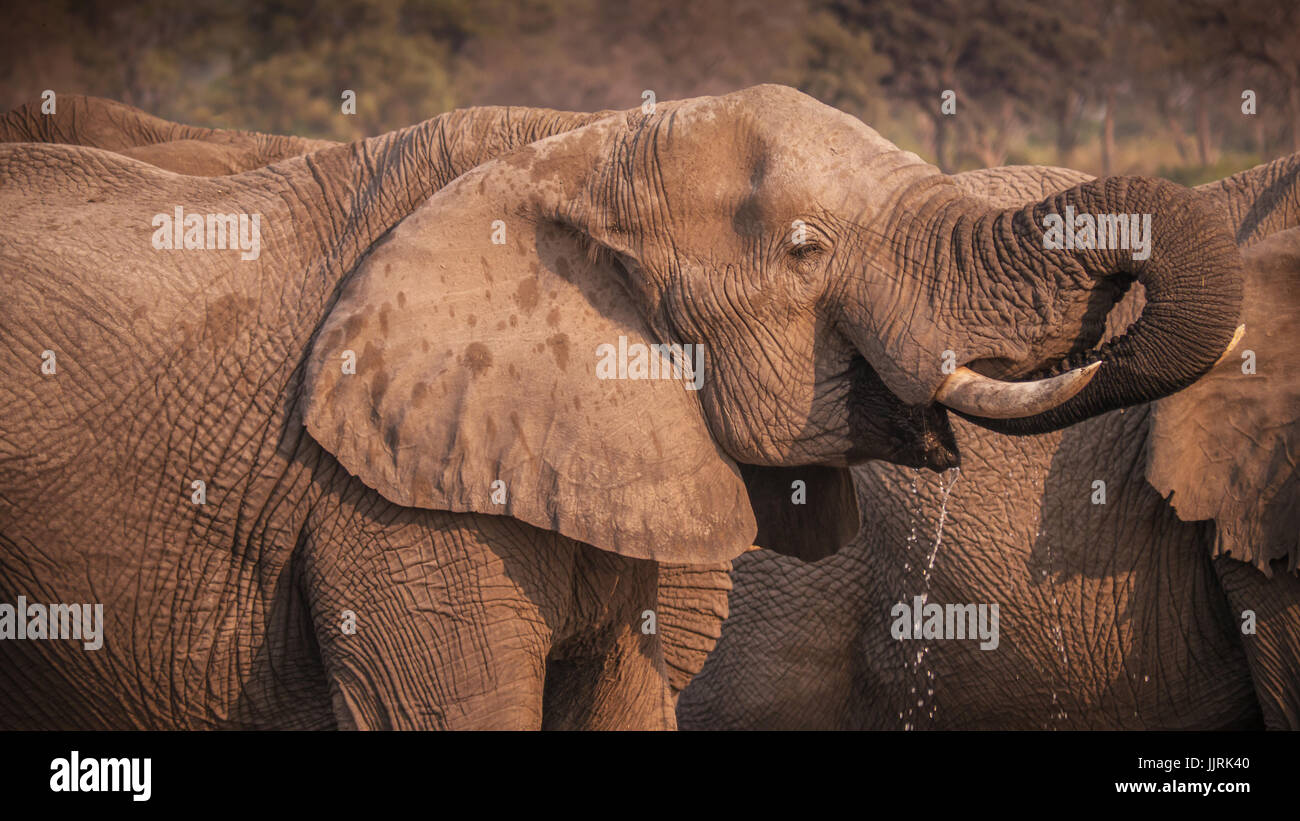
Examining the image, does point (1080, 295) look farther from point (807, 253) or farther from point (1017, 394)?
point (807, 253)

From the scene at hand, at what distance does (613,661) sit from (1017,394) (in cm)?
126

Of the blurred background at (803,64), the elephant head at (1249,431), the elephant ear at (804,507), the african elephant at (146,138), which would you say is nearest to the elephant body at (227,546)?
the elephant ear at (804,507)

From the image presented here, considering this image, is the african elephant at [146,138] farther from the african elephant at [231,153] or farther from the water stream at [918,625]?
the water stream at [918,625]

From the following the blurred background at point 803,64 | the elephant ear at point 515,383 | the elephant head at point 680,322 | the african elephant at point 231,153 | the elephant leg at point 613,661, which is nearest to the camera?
the elephant head at point 680,322

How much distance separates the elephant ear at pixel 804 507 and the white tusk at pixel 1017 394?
763 mm

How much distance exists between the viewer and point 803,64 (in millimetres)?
25234

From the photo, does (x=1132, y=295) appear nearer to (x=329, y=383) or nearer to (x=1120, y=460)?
(x=1120, y=460)

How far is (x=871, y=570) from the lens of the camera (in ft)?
16.6

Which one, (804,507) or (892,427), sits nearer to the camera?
(892,427)

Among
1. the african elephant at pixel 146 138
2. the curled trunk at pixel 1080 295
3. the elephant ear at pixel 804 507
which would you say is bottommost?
the elephant ear at pixel 804 507

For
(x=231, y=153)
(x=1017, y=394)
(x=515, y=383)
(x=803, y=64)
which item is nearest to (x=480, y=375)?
(x=515, y=383)

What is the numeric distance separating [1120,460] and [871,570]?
0.82 meters

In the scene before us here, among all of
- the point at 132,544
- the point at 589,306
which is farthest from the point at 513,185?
the point at 132,544

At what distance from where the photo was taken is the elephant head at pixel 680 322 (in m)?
3.15
